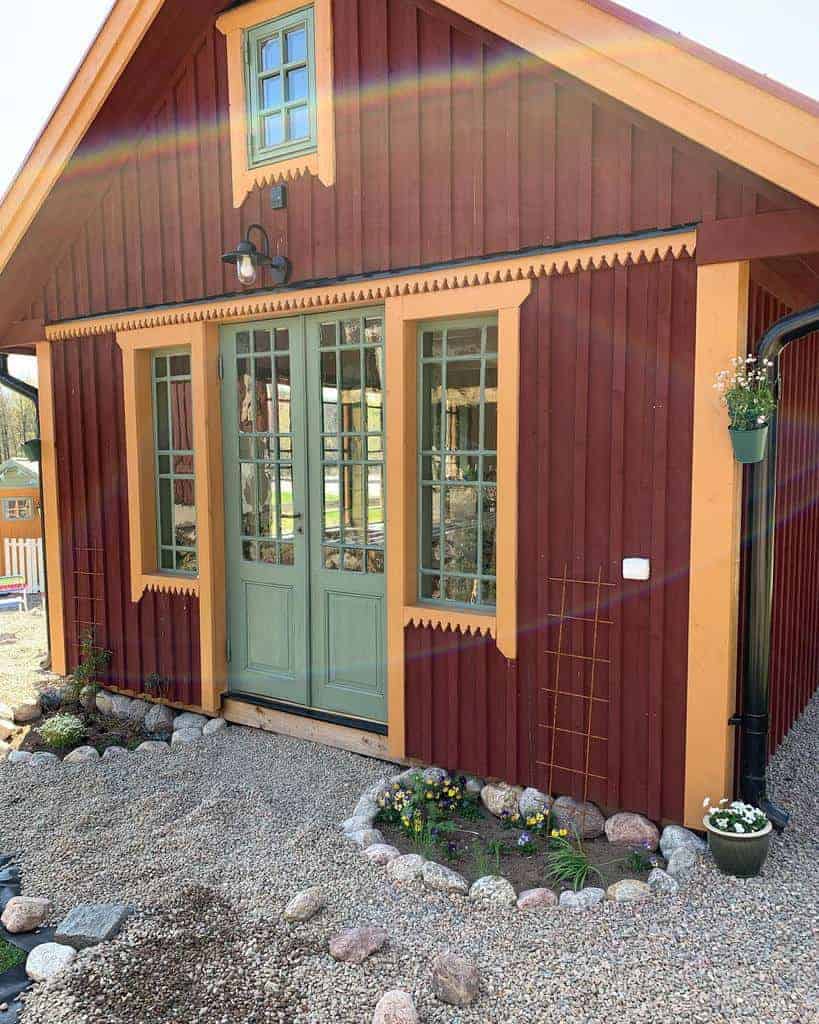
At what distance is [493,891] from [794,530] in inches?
122

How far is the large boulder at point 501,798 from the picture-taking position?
440 cm

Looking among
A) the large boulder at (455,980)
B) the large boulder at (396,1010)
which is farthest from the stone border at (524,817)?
the large boulder at (396,1010)

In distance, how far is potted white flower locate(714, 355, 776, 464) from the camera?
11.7ft

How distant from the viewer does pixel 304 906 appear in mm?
3459

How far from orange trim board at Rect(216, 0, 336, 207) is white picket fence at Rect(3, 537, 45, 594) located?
27.4 ft

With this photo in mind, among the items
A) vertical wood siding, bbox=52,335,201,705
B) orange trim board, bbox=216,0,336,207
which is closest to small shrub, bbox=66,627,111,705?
vertical wood siding, bbox=52,335,201,705

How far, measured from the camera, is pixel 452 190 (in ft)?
14.8

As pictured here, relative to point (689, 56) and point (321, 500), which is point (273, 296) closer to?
point (321, 500)

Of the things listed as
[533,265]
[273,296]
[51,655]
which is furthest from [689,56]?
[51,655]

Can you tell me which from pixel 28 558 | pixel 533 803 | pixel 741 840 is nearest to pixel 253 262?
pixel 533 803

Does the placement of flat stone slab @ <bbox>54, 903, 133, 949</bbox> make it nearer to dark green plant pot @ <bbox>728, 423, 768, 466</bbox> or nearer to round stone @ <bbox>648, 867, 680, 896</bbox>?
round stone @ <bbox>648, 867, 680, 896</bbox>

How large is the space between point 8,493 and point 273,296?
33.5 feet

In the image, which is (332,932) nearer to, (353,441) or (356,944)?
(356,944)

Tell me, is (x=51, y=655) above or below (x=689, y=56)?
below
